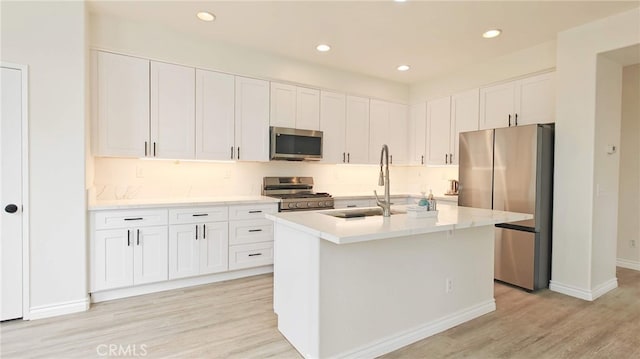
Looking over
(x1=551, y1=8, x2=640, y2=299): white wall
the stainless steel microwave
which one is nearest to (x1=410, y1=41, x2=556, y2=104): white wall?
(x1=551, y1=8, x2=640, y2=299): white wall

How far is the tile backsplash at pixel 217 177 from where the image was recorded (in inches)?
138

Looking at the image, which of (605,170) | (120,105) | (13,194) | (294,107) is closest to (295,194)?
(294,107)

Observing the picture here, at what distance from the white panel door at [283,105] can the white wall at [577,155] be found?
2945mm

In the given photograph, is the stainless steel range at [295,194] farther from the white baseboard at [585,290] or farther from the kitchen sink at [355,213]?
the white baseboard at [585,290]

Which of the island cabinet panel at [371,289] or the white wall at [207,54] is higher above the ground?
the white wall at [207,54]

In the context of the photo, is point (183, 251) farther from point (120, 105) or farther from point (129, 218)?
point (120, 105)

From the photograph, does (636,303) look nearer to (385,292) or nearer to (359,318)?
(385,292)

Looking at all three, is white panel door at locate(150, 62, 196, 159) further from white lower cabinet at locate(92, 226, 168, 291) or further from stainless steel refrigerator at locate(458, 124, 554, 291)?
stainless steel refrigerator at locate(458, 124, 554, 291)

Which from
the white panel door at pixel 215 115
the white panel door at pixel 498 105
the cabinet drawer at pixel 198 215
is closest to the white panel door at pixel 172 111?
the white panel door at pixel 215 115

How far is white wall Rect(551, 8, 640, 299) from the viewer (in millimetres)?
3027

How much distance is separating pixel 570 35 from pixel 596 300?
2.61m

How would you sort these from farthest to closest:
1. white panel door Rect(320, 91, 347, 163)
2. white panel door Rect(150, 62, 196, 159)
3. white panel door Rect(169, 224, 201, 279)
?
white panel door Rect(320, 91, 347, 163) < white panel door Rect(150, 62, 196, 159) < white panel door Rect(169, 224, 201, 279)

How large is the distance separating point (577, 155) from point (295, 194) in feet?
10.2

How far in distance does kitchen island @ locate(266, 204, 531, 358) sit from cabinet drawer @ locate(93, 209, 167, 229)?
1443 mm
